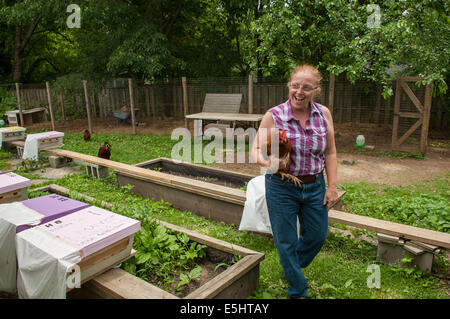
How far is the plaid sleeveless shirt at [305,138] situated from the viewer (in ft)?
8.01

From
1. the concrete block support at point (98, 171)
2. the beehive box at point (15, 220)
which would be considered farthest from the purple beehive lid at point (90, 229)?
the concrete block support at point (98, 171)

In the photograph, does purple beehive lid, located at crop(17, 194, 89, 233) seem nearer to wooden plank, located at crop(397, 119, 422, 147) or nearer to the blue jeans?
the blue jeans

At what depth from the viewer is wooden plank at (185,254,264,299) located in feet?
7.63

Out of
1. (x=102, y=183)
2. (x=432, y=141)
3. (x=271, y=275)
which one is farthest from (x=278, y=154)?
(x=432, y=141)

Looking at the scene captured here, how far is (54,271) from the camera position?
86.0 inches

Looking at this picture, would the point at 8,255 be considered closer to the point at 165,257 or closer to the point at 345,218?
the point at 165,257

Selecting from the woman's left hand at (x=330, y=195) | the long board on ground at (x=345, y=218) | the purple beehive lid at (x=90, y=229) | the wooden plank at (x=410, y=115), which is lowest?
the long board on ground at (x=345, y=218)

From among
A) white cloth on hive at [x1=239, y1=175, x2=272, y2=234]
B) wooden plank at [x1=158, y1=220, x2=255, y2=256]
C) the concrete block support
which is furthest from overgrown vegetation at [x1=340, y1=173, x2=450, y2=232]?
the concrete block support

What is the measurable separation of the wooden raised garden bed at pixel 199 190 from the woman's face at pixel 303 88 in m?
1.92

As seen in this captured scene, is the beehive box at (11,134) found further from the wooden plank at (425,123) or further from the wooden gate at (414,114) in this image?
the wooden plank at (425,123)

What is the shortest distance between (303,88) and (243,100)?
9.34 m

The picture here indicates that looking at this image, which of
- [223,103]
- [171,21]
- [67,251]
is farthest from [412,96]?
[171,21]

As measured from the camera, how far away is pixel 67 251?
7.28ft

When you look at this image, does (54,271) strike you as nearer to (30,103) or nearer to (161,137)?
(161,137)
